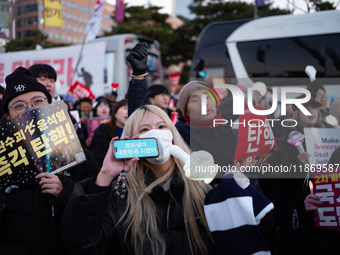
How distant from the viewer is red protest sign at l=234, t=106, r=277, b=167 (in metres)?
2.16

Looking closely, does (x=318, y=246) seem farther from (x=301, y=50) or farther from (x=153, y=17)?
(x=153, y=17)

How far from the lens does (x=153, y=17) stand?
25.2 m

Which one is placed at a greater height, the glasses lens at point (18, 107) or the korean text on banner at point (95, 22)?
the korean text on banner at point (95, 22)

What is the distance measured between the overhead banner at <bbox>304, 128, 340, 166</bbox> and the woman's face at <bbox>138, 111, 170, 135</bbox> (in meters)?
1.49

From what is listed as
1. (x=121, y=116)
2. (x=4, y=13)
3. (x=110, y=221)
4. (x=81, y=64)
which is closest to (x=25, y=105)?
(x=110, y=221)

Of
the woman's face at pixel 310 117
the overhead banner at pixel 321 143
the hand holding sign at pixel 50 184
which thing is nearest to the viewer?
the hand holding sign at pixel 50 184

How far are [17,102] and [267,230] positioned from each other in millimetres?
1673

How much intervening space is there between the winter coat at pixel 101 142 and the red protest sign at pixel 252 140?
1.89 metres

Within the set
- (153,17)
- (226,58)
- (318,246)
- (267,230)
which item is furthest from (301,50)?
(153,17)

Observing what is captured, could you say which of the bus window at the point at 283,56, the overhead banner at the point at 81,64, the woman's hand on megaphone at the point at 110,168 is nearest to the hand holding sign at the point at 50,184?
the woman's hand on megaphone at the point at 110,168

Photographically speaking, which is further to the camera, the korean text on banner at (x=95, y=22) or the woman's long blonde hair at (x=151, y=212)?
the korean text on banner at (x=95, y=22)

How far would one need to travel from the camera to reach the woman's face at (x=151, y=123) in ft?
6.04

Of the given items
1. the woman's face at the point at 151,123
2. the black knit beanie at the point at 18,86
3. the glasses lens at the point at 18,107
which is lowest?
the woman's face at the point at 151,123

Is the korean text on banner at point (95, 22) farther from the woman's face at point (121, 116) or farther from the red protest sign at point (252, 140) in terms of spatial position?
the red protest sign at point (252, 140)
